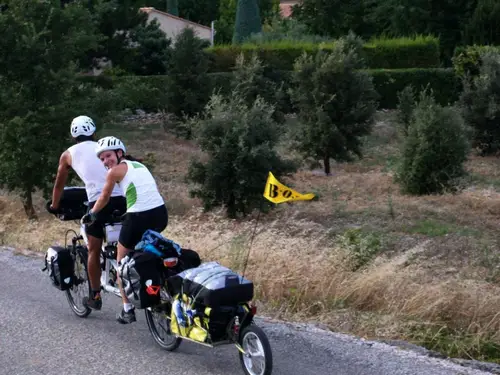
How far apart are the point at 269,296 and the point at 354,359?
7.20 feet

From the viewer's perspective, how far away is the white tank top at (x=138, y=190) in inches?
282

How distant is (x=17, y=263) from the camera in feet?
35.7

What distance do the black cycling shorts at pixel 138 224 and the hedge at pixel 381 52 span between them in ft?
109

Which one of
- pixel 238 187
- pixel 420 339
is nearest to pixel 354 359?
pixel 420 339

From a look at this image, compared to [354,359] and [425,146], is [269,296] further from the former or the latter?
[425,146]

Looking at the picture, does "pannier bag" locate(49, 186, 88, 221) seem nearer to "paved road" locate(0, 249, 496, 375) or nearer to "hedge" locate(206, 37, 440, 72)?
"paved road" locate(0, 249, 496, 375)

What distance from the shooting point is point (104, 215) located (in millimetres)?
7797

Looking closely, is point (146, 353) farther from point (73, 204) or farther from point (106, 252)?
point (73, 204)

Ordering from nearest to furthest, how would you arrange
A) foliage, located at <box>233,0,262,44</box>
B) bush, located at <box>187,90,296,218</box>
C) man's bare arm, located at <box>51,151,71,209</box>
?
man's bare arm, located at <box>51,151,71,209</box>
bush, located at <box>187,90,296,218</box>
foliage, located at <box>233,0,262,44</box>

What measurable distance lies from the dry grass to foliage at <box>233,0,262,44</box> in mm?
27043

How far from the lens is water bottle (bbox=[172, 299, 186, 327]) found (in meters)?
6.65

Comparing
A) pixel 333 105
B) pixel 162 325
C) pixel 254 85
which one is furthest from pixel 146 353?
pixel 254 85

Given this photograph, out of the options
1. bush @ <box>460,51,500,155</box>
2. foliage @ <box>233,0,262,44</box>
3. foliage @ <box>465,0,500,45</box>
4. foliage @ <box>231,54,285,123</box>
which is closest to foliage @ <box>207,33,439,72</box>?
foliage @ <box>465,0,500,45</box>

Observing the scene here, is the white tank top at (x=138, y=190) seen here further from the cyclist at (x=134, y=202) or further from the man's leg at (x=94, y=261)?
the man's leg at (x=94, y=261)
